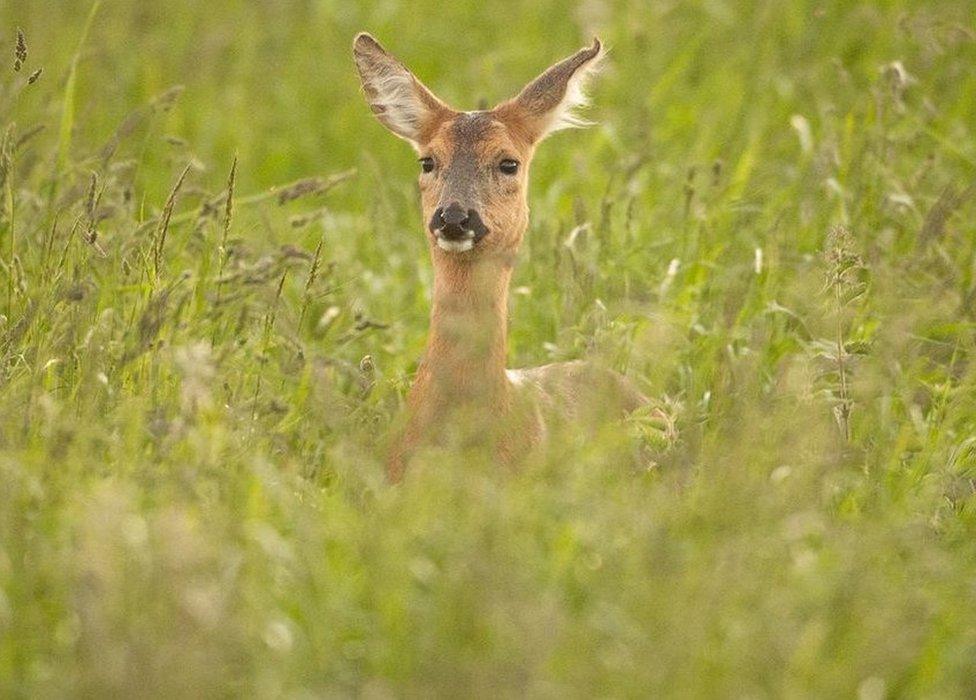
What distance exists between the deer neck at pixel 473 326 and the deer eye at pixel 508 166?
1.16ft

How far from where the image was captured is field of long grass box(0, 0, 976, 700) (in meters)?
3.30

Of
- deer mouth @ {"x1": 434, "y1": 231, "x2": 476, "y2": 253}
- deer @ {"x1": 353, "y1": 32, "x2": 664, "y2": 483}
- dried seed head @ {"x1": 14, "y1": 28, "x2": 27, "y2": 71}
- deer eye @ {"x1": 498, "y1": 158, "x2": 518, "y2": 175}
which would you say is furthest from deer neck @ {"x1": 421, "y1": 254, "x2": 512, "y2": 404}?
dried seed head @ {"x1": 14, "y1": 28, "x2": 27, "y2": 71}

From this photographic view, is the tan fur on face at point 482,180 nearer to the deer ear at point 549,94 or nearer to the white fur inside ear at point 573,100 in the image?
the deer ear at point 549,94

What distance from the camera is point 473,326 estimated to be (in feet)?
16.7

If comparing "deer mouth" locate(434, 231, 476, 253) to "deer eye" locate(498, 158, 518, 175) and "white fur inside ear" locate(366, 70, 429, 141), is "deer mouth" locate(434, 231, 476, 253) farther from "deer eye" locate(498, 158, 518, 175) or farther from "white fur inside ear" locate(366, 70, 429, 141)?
"white fur inside ear" locate(366, 70, 429, 141)

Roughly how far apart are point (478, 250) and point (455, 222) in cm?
17

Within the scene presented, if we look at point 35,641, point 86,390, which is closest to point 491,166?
point 86,390

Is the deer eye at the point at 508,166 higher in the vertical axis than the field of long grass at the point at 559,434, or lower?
higher

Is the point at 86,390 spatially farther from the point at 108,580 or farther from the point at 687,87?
the point at 687,87

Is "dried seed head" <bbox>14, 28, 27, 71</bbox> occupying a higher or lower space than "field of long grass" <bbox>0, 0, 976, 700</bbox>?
higher

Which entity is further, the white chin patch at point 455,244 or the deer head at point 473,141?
the deer head at point 473,141

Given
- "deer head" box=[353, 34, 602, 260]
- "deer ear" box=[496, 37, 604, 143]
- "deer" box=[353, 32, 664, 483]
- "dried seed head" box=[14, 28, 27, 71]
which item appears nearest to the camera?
"dried seed head" box=[14, 28, 27, 71]

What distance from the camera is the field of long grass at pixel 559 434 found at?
330 cm

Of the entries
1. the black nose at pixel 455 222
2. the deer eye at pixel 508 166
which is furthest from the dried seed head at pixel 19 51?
the deer eye at pixel 508 166
